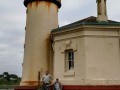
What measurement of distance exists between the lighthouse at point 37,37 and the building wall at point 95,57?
→ 2.70 meters

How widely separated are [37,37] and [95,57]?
509 cm

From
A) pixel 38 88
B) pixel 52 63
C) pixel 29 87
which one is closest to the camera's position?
pixel 38 88

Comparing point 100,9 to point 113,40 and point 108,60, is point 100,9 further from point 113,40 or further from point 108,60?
point 108,60

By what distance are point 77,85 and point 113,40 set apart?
3.53 m

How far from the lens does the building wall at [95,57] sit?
14.8m

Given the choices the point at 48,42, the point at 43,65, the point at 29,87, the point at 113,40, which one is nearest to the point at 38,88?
the point at 29,87

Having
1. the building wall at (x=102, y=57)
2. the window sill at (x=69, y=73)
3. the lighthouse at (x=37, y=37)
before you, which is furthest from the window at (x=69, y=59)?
the lighthouse at (x=37, y=37)

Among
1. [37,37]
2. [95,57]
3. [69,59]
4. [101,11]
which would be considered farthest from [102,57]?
[37,37]

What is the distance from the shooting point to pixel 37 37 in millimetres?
18219

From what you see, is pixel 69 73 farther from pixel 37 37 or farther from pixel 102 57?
pixel 37 37

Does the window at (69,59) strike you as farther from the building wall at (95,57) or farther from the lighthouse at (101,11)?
the lighthouse at (101,11)

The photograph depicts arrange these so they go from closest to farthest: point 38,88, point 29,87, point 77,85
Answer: point 77,85, point 38,88, point 29,87

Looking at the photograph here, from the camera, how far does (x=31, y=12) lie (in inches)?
746

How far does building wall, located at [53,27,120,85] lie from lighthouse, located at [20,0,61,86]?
2696 mm
